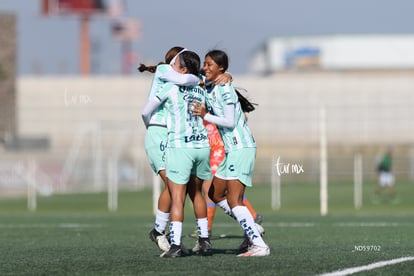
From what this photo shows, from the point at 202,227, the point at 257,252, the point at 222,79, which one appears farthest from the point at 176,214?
the point at 222,79

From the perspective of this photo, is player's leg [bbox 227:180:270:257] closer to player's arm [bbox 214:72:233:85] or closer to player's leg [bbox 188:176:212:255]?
Answer: player's leg [bbox 188:176:212:255]

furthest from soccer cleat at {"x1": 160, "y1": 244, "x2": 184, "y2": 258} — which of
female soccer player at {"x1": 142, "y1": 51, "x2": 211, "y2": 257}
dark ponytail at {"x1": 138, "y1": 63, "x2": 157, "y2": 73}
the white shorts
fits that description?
the white shorts

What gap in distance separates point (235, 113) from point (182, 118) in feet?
1.90

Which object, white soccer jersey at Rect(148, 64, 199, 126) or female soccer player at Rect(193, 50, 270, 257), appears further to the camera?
female soccer player at Rect(193, 50, 270, 257)

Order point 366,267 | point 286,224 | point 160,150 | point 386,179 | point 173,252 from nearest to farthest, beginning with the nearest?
1. point 366,267
2. point 173,252
3. point 160,150
4. point 286,224
5. point 386,179

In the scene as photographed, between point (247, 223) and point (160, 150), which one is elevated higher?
point (160, 150)

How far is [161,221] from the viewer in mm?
11570

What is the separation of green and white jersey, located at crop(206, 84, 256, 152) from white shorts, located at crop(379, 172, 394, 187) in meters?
24.5

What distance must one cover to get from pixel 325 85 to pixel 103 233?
151 feet

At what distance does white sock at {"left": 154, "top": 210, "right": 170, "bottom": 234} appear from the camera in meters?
11.5

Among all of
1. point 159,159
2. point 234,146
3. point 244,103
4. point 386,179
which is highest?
point 244,103

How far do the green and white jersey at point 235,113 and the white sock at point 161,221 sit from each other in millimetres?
1066

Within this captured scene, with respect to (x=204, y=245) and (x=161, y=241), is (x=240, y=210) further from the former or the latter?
(x=161, y=241)

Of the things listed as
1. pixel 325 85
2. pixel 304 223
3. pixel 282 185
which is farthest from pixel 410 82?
pixel 304 223
